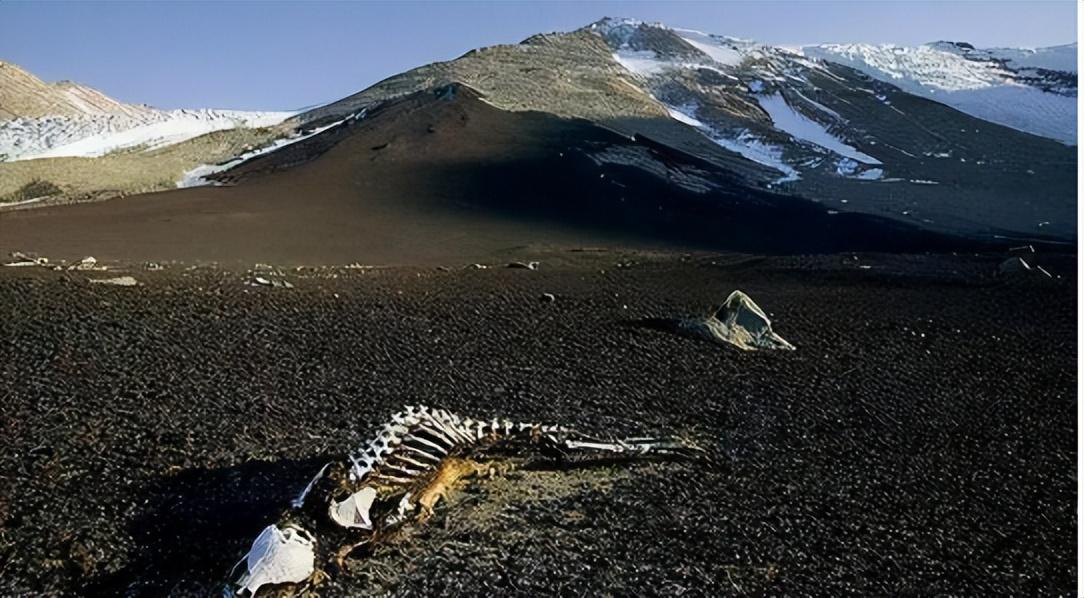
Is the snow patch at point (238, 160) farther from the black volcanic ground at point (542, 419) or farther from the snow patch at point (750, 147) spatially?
the black volcanic ground at point (542, 419)

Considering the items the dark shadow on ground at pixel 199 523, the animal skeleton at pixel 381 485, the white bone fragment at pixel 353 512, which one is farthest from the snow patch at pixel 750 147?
the white bone fragment at pixel 353 512

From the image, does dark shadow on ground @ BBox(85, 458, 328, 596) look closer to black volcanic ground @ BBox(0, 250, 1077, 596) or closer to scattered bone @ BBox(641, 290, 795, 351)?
black volcanic ground @ BBox(0, 250, 1077, 596)

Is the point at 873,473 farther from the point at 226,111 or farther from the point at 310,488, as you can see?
the point at 226,111

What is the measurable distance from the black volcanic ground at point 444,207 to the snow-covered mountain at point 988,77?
26.3 m

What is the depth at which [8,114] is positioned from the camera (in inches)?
1092

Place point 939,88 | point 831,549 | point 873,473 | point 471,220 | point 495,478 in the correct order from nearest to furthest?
point 831,549 < point 495,478 < point 873,473 < point 471,220 < point 939,88

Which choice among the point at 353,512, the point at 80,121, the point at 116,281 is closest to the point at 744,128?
the point at 80,121

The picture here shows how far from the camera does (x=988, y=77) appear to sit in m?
48.2

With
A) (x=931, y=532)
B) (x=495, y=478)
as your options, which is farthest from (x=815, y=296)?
(x=495, y=478)

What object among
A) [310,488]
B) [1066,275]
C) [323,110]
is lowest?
[1066,275]

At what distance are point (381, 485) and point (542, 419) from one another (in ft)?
4.64

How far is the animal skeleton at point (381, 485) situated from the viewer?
259 cm

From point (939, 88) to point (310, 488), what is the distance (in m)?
49.3

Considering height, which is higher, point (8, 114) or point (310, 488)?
point (8, 114)
